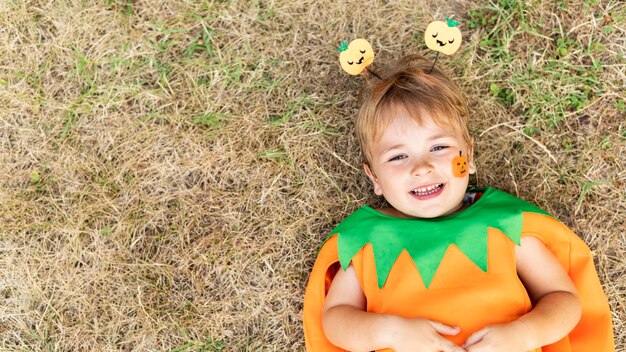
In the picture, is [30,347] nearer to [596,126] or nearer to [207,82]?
[207,82]

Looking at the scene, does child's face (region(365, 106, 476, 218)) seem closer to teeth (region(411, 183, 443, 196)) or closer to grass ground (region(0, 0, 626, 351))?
teeth (region(411, 183, 443, 196))

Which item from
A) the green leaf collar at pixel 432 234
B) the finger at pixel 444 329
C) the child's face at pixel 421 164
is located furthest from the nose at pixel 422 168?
the finger at pixel 444 329

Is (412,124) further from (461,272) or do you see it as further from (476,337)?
(476,337)

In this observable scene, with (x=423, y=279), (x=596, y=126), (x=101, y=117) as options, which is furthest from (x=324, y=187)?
(x=596, y=126)

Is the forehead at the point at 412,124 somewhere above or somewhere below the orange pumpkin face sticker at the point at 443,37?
below

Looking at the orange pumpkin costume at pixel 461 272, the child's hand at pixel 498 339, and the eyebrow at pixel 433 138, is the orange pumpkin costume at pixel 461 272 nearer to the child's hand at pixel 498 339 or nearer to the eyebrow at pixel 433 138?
the child's hand at pixel 498 339

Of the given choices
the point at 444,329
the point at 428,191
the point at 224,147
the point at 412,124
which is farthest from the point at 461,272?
the point at 224,147

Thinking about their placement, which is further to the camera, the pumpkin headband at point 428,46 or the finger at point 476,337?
the pumpkin headband at point 428,46
